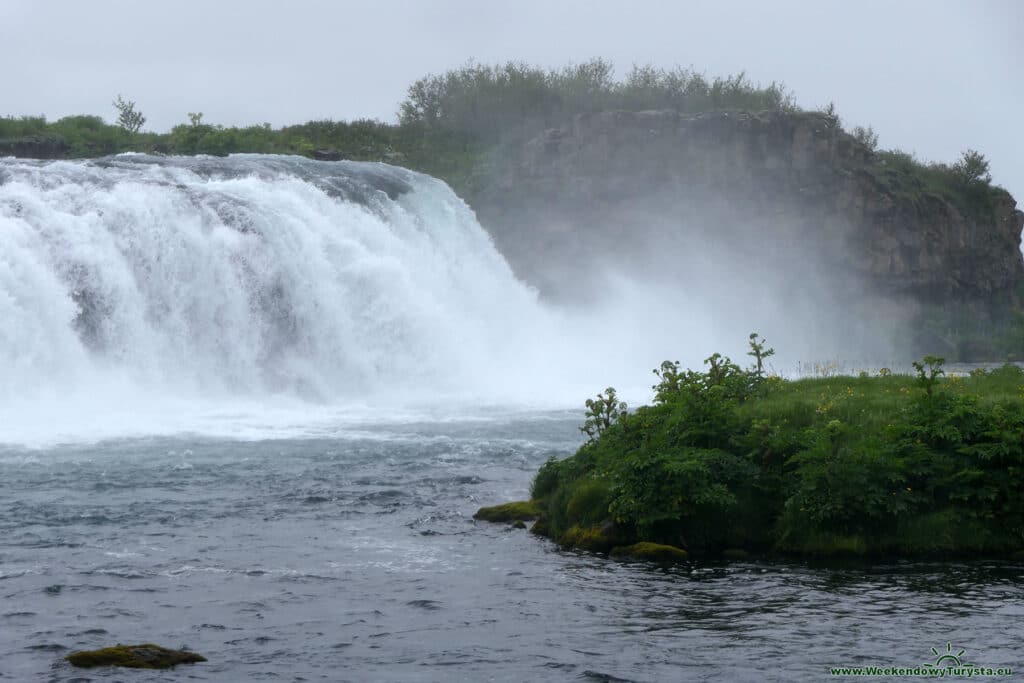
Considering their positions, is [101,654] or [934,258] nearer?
[101,654]

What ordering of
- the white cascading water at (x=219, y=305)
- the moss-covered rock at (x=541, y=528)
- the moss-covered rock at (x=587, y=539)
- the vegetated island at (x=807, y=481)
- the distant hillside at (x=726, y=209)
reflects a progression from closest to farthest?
the vegetated island at (x=807, y=481), the moss-covered rock at (x=587, y=539), the moss-covered rock at (x=541, y=528), the white cascading water at (x=219, y=305), the distant hillside at (x=726, y=209)

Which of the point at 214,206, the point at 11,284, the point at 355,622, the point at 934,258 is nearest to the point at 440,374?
the point at 214,206

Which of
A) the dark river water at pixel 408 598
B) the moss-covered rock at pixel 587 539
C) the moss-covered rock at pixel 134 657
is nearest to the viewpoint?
the moss-covered rock at pixel 134 657

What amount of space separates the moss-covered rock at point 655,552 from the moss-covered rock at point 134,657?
5.36 m

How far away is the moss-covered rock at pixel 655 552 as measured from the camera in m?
13.9

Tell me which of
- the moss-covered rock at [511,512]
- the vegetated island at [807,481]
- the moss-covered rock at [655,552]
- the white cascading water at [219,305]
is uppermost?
the white cascading water at [219,305]

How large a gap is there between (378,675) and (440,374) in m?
22.6

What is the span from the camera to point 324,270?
31984 millimetres

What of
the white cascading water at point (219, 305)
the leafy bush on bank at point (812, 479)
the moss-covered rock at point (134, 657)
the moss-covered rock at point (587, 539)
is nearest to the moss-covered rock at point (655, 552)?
the leafy bush on bank at point (812, 479)

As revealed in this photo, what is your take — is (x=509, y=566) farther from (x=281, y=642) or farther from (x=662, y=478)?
(x=281, y=642)

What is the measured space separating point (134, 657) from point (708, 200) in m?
43.1

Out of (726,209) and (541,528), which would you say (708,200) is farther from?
(541,528)

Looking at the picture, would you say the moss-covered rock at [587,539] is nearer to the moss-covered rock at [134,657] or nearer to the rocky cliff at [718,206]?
the moss-covered rock at [134,657]

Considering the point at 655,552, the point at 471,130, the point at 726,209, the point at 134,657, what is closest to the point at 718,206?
the point at 726,209
